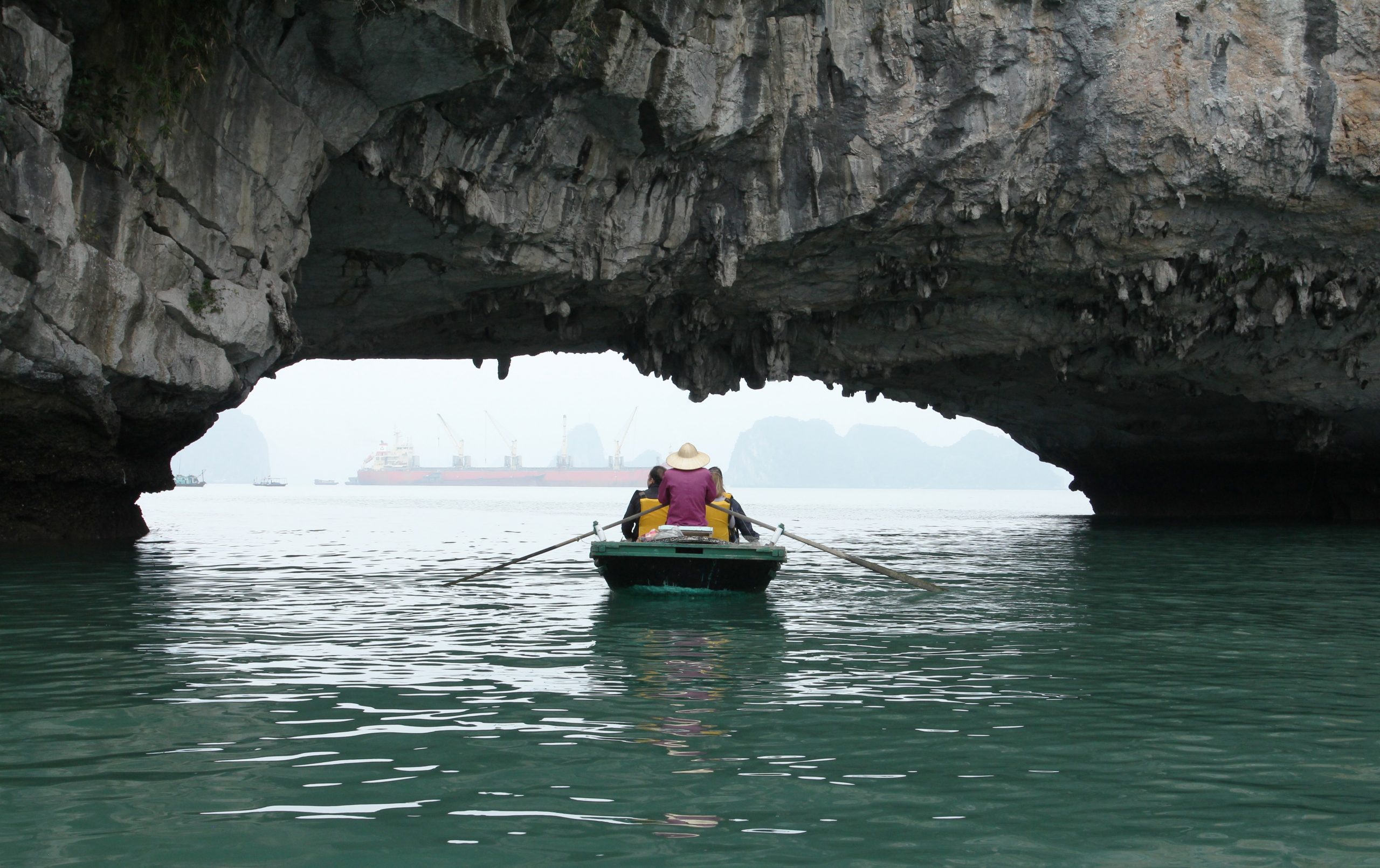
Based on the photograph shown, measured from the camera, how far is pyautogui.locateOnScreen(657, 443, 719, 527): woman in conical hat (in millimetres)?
15508

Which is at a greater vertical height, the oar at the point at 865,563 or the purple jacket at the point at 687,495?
the purple jacket at the point at 687,495

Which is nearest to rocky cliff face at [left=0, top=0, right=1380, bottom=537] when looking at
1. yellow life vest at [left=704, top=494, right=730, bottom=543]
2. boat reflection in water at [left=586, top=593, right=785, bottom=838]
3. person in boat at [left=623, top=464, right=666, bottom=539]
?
person in boat at [left=623, top=464, right=666, bottom=539]

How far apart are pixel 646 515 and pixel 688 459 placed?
100 cm

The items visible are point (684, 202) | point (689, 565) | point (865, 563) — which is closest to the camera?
point (689, 565)

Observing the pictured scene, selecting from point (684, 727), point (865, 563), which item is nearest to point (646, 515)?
point (865, 563)

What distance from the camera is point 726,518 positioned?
1614 cm

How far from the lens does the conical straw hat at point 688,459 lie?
15.7m

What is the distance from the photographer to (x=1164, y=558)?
22016 mm

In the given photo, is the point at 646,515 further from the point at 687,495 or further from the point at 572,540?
the point at 572,540

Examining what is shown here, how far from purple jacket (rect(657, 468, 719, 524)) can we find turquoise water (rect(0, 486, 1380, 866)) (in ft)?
3.70

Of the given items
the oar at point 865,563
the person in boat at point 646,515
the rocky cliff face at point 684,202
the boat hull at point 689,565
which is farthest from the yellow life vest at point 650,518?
the rocky cliff face at point 684,202

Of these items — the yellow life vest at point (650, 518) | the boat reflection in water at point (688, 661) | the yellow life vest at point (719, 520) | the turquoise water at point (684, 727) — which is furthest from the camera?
the yellow life vest at point (650, 518)

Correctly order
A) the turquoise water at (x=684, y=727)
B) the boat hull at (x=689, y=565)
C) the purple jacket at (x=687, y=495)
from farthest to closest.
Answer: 1. the purple jacket at (x=687, y=495)
2. the boat hull at (x=689, y=565)
3. the turquoise water at (x=684, y=727)

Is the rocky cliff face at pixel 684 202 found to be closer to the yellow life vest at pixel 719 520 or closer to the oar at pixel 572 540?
the oar at pixel 572 540
